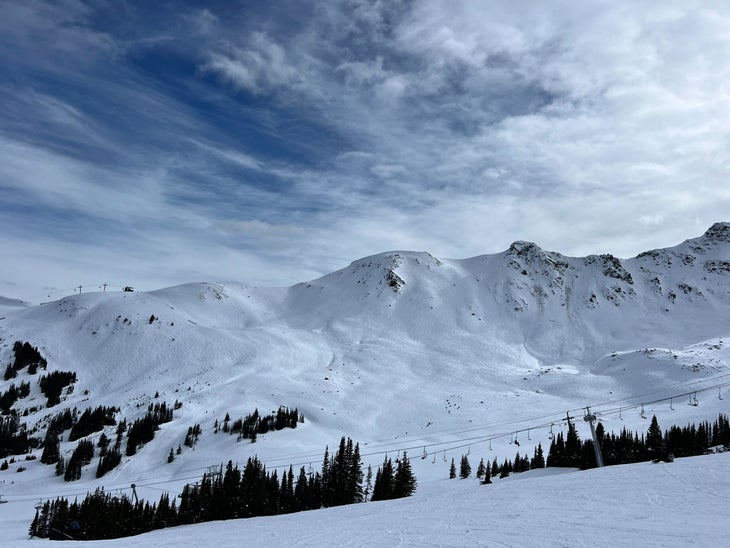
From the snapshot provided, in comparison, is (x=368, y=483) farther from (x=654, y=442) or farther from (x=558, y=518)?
(x=558, y=518)

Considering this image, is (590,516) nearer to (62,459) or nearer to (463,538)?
(463,538)

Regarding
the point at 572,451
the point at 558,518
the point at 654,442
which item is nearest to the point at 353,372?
the point at 572,451

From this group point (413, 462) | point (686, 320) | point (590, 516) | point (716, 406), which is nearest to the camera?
point (590, 516)

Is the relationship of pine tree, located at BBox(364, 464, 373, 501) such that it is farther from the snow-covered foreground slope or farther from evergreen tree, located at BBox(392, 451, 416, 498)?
the snow-covered foreground slope

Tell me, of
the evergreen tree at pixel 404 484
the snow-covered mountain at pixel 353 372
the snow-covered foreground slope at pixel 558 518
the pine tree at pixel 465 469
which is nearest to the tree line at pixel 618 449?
the pine tree at pixel 465 469

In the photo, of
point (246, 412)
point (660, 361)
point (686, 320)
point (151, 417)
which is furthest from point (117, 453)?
point (686, 320)

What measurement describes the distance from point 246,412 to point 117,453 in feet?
92.3

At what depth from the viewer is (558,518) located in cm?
2216

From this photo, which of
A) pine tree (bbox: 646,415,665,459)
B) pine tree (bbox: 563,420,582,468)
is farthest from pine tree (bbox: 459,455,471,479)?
pine tree (bbox: 646,415,665,459)

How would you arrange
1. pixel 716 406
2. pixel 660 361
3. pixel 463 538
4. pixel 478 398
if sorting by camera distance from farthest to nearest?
1. pixel 660 361
2. pixel 478 398
3. pixel 716 406
4. pixel 463 538

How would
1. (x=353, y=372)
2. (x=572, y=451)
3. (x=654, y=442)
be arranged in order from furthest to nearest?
(x=353, y=372) → (x=654, y=442) → (x=572, y=451)

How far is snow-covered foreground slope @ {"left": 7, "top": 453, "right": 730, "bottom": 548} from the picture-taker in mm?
18125

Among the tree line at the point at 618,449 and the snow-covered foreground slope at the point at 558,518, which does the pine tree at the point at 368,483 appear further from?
the snow-covered foreground slope at the point at 558,518

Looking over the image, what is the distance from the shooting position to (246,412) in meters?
115
